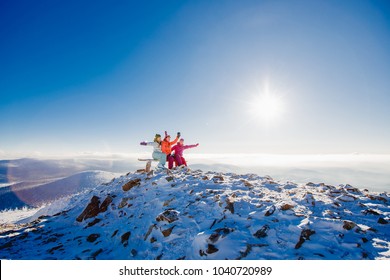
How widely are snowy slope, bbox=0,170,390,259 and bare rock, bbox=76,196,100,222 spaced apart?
62mm

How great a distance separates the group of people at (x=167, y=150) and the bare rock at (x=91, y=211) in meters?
5.05

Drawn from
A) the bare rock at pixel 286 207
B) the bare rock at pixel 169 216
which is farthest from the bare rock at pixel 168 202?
the bare rock at pixel 286 207

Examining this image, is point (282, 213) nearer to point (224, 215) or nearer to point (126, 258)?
point (224, 215)

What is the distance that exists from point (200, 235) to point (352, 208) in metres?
6.50

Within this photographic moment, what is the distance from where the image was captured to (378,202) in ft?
29.6

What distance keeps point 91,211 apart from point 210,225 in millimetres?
6909

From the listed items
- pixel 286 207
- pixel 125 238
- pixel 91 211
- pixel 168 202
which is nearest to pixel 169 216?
pixel 168 202

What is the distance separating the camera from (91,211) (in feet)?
34.8

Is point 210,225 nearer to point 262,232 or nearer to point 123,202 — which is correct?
point 262,232

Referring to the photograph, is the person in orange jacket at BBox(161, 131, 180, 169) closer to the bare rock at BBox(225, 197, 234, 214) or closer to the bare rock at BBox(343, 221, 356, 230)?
the bare rock at BBox(225, 197, 234, 214)

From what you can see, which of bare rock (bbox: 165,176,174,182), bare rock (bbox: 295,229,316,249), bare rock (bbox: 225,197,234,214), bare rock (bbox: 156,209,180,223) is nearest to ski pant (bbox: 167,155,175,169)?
bare rock (bbox: 165,176,174,182)

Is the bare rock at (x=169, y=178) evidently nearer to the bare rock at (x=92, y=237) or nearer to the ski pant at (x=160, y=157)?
the ski pant at (x=160, y=157)

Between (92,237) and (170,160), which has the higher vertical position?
(170,160)

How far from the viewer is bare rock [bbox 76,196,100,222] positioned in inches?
408
